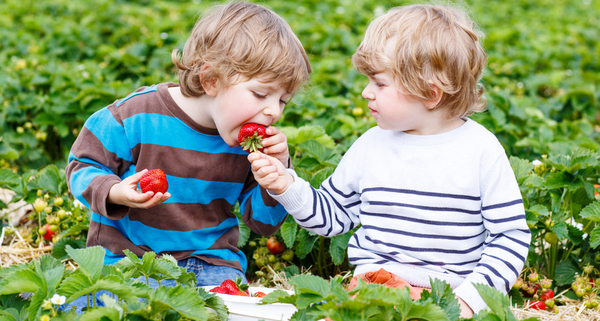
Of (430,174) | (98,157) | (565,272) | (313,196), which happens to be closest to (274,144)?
(313,196)

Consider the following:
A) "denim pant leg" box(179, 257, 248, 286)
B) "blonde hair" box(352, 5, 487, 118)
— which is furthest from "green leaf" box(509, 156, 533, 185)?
"denim pant leg" box(179, 257, 248, 286)

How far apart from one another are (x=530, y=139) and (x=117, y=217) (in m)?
2.52

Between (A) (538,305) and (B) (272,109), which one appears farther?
(A) (538,305)

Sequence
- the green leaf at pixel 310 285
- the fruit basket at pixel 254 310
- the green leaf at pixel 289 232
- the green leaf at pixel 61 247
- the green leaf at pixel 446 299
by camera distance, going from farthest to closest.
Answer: the green leaf at pixel 61 247 → the green leaf at pixel 289 232 → the fruit basket at pixel 254 310 → the green leaf at pixel 446 299 → the green leaf at pixel 310 285

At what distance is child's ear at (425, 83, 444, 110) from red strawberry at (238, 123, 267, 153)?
1.89 feet

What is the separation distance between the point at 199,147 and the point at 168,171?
0.50 ft

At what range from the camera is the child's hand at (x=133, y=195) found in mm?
1767

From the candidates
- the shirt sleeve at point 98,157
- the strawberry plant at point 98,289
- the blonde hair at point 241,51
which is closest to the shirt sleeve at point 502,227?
the blonde hair at point 241,51

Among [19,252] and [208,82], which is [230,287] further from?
[19,252]

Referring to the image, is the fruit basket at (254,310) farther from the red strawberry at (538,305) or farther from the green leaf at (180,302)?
the red strawberry at (538,305)

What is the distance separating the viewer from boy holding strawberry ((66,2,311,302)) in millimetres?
1907

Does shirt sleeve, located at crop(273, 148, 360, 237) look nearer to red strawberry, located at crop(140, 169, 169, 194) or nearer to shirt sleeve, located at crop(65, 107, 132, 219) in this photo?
red strawberry, located at crop(140, 169, 169, 194)

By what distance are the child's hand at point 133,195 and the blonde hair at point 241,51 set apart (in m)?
0.44

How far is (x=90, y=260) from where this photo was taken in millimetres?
1538
